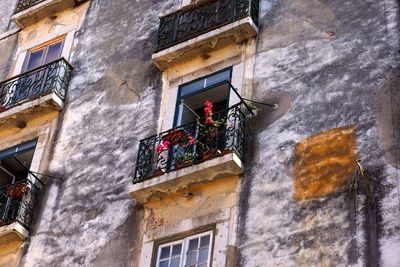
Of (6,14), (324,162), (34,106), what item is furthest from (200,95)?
(6,14)

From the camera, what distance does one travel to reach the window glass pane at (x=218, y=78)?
17.0 meters

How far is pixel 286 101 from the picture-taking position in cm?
1570

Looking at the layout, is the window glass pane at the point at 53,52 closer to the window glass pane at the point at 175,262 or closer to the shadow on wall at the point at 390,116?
the window glass pane at the point at 175,262

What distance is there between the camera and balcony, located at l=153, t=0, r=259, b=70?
56.3 feet

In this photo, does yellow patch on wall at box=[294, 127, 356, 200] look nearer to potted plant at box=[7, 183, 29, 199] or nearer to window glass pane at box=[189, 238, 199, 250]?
window glass pane at box=[189, 238, 199, 250]

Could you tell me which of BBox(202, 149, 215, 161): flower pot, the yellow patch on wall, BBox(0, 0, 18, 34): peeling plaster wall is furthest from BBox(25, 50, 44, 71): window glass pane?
the yellow patch on wall

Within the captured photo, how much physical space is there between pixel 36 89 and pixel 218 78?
15.1ft

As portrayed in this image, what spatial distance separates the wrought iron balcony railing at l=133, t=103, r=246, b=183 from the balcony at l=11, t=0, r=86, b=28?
5.88 metres

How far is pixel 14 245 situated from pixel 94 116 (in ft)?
9.91

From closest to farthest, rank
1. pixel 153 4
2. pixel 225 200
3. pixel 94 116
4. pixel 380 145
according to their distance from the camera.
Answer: pixel 380 145, pixel 225 200, pixel 94 116, pixel 153 4

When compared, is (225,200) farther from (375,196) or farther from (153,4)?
(153,4)

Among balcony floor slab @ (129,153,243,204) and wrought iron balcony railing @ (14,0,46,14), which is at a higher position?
wrought iron balcony railing @ (14,0,46,14)

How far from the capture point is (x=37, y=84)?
19812mm

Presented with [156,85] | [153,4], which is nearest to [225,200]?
[156,85]
